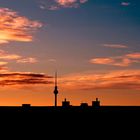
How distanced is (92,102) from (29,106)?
1059 centimetres
